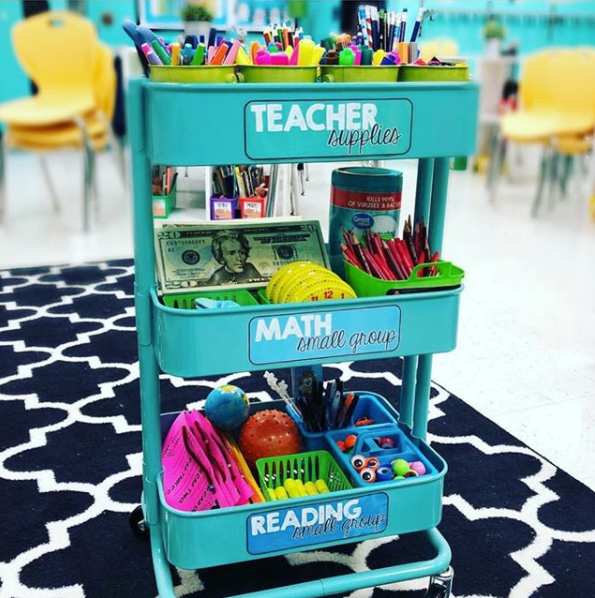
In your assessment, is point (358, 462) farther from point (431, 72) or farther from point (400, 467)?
point (431, 72)

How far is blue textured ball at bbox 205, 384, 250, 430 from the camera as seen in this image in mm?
1360

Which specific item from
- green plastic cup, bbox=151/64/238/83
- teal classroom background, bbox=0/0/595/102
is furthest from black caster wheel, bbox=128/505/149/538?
teal classroom background, bbox=0/0/595/102

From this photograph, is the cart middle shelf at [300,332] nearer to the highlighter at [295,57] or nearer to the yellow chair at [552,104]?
the highlighter at [295,57]

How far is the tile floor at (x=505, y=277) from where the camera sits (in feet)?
6.01

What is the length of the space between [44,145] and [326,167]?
2550 millimetres

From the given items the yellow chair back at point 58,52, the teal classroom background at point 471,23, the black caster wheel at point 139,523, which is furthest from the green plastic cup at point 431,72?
the teal classroom background at point 471,23

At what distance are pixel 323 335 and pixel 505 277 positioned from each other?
209 cm

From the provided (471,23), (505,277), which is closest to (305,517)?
(505,277)

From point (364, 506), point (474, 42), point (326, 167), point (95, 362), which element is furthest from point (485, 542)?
point (474, 42)

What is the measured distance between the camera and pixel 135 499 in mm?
1511

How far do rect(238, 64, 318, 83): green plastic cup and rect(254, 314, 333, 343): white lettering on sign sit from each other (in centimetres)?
31

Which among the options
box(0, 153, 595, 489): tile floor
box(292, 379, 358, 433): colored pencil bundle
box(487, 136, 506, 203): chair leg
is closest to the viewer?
box(292, 379, 358, 433): colored pencil bundle

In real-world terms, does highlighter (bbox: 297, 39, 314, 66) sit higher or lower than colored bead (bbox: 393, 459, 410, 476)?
higher

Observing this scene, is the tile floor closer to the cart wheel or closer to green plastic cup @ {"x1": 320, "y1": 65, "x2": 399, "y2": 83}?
green plastic cup @ {"x1": 320, "y1": 65, "x2": 399, "y2": 83}
